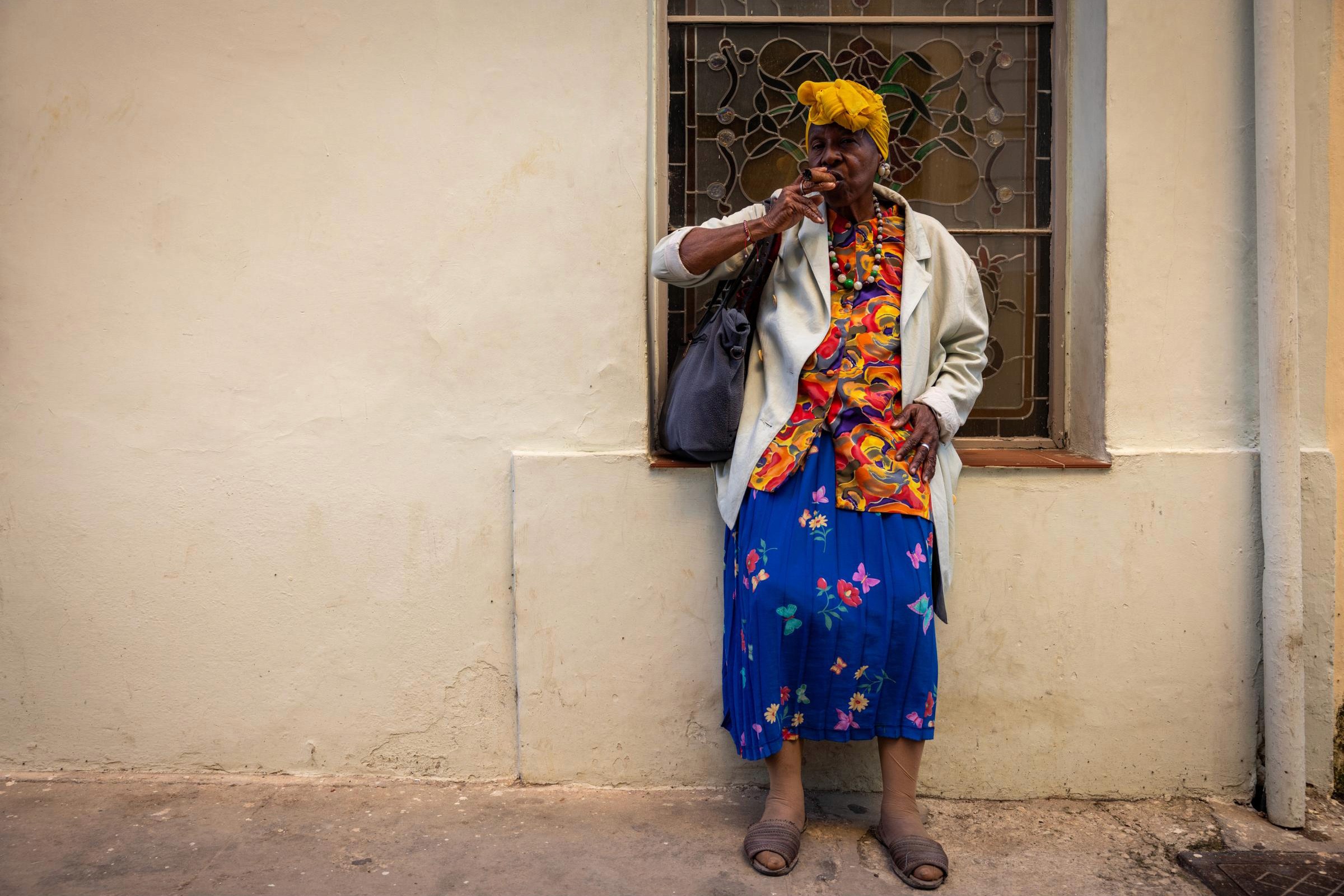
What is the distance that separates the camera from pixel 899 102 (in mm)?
3332

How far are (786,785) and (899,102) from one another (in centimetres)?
212


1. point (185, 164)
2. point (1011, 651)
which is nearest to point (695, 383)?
point (1011, 651)

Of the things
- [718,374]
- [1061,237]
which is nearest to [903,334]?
[718,374]

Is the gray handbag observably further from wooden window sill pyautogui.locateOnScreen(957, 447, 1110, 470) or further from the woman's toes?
the woman's toes

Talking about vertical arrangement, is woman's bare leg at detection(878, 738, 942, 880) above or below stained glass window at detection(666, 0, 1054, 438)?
below

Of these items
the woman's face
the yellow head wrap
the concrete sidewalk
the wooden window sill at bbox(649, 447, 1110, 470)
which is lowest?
the concrete sidewalk

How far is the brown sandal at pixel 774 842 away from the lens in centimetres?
268

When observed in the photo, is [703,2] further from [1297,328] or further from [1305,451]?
[1305,451]

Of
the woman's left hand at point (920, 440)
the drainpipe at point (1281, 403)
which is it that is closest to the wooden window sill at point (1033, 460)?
the woman's left hand at point (920, 440)

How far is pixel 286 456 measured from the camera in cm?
315

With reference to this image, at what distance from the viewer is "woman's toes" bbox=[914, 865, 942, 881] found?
262 cm

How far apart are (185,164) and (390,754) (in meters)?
1.88

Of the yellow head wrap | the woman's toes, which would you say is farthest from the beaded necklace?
the woman's toes

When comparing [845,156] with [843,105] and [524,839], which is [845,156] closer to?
[843,105]
